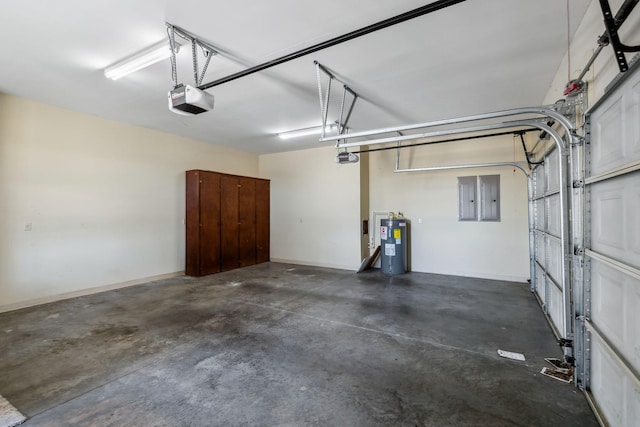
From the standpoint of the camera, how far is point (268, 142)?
6855 mm

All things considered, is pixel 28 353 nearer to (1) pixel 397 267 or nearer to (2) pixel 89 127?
(2) pixel 89 127

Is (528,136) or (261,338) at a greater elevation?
(528,136)

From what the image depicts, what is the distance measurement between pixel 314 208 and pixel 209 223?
2680 mm

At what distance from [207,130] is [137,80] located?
7.54 feet

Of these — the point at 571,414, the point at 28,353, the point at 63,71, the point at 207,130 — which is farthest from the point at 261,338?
the point at 207,130

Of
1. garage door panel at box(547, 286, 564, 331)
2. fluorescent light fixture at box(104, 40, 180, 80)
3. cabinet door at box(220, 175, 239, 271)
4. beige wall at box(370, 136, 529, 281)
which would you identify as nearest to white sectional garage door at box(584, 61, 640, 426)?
garage door panel at box(547, 286, 564, 331)

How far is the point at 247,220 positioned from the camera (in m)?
7.48

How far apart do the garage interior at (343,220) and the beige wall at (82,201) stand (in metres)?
0.03

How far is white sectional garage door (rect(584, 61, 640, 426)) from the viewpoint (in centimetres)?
156

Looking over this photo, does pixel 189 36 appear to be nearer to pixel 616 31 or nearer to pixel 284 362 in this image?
pixel 616 31

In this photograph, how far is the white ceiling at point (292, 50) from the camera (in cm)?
230

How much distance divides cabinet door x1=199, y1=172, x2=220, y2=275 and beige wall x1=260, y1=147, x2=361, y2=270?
1.94 metres

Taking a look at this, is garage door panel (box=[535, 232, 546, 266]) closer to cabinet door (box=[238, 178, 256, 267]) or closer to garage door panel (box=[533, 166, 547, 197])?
garage door panel (box=[533, 166, 547, 197])

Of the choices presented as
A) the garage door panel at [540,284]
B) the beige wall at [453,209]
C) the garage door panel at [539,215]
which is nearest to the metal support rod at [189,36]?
the garage door panel at [539,215]
